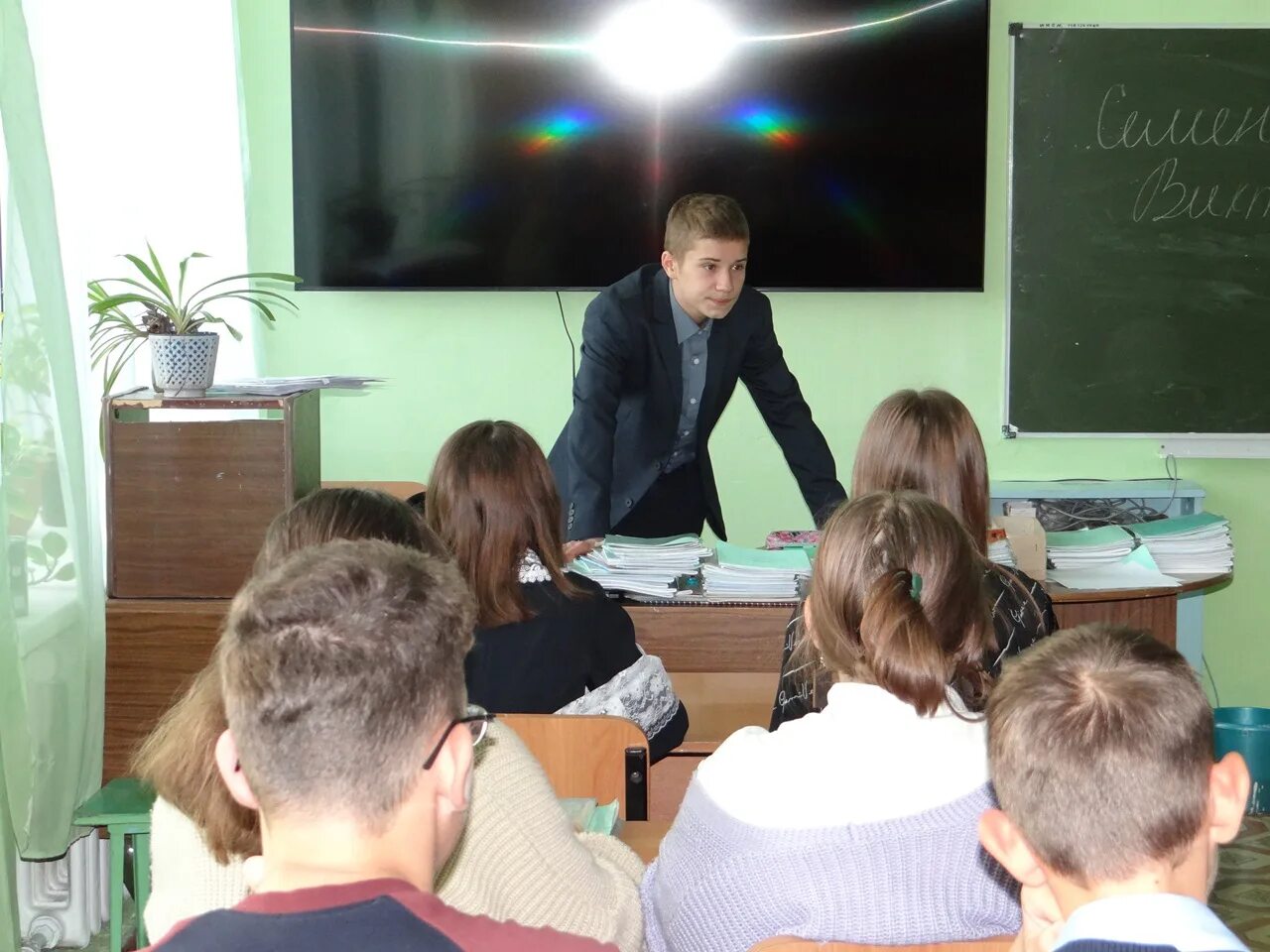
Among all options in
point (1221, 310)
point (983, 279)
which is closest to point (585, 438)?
point (983, 279)

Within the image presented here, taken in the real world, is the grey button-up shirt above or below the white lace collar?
above

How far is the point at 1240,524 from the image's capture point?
4.45m

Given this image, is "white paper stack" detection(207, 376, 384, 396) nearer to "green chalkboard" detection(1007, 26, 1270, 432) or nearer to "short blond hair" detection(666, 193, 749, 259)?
"short blond hair" detection(666, 193, 749, 259)

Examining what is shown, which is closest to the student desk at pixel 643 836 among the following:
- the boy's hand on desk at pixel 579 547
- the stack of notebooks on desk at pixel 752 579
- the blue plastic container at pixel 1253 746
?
the stack of notebooks on desk at pixel 752 579

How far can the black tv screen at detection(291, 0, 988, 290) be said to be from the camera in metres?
4.18

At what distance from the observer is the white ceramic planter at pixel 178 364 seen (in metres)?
2.68

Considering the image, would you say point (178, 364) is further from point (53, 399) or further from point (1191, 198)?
point (1191, 198)

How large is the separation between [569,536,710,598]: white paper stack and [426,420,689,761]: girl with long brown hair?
0.52 meters

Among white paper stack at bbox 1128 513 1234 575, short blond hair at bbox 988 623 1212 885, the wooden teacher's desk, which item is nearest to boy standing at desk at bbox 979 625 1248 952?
short blond hair at bbox 988 623 1212 885

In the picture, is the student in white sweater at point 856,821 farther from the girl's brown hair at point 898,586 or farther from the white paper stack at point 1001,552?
the white paper stack at point 1001,552

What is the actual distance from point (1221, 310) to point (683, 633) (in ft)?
7.78

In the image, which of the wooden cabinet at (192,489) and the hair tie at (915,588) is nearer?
the hair tie at (915,588)

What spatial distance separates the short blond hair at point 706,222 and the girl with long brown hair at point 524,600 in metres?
1.11

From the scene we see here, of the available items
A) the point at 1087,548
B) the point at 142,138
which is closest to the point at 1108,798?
the point at 1087,548
